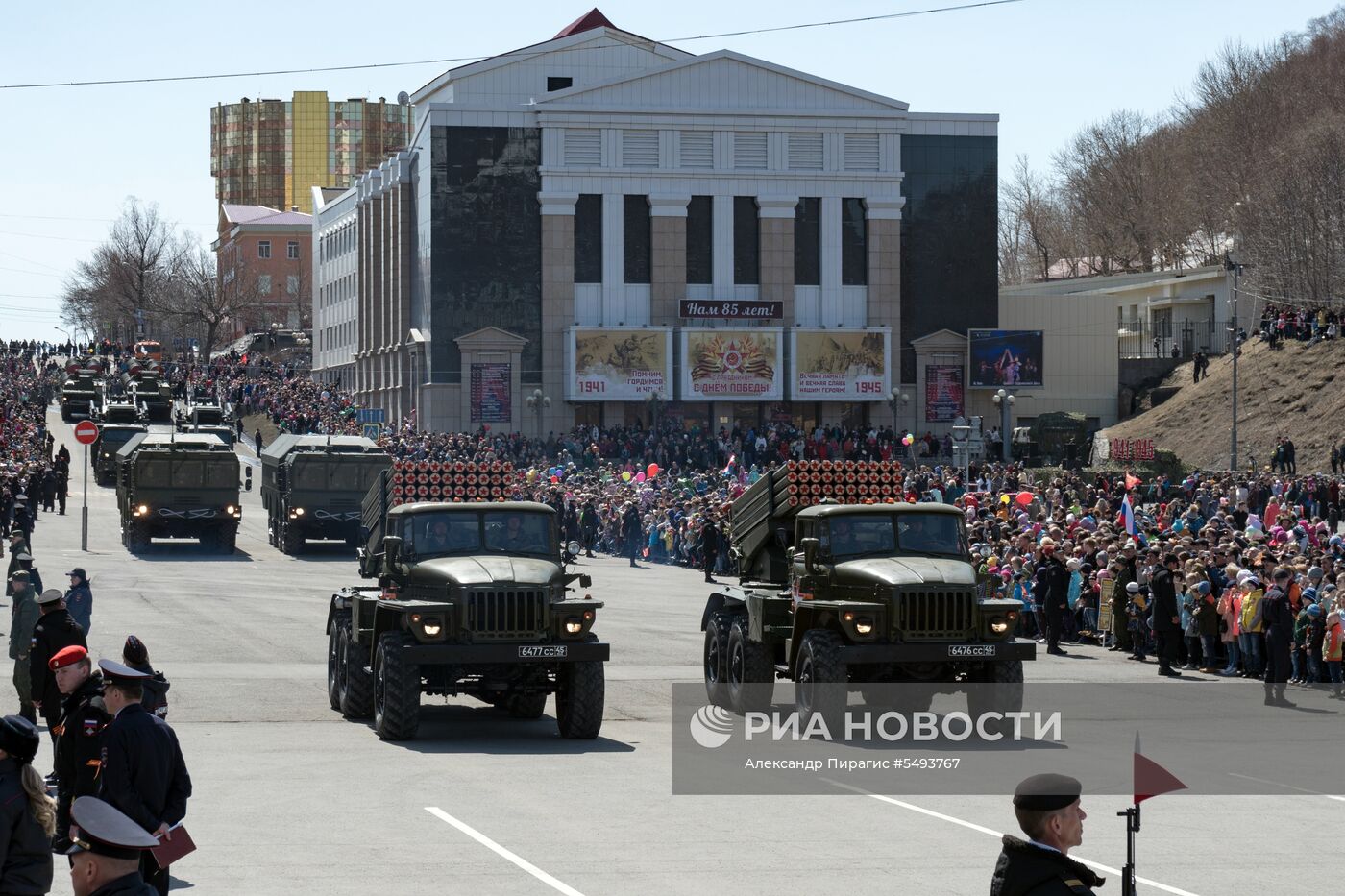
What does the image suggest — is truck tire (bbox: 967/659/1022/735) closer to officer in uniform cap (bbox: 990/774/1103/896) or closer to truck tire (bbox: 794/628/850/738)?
truck tire (bbox: 794/628/850/738)

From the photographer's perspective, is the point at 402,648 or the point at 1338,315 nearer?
the point at 402,648

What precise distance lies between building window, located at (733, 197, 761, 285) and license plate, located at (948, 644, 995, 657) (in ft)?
221

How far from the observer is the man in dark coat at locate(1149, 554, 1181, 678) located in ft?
83.0

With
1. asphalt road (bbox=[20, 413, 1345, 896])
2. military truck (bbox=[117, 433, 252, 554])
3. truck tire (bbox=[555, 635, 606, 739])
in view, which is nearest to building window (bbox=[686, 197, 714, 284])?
military truck (bbox=[117, 433, 252, 554])

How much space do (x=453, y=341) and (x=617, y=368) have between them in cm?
733

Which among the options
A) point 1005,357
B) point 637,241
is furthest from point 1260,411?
point 637,241

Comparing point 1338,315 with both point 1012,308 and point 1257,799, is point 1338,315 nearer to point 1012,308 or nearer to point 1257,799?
point 1012,308

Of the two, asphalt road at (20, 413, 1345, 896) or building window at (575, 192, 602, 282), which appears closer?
asphalt road at (20, 413, 1345, 896)

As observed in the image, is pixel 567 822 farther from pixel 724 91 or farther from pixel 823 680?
pixel 724 91

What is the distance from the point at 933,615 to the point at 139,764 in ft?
35.1

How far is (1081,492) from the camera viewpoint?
4684 cm

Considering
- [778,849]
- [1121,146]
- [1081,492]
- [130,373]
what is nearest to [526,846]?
[778,849]

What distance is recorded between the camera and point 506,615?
18.9 meters

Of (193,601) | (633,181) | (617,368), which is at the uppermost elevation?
(633,181)
